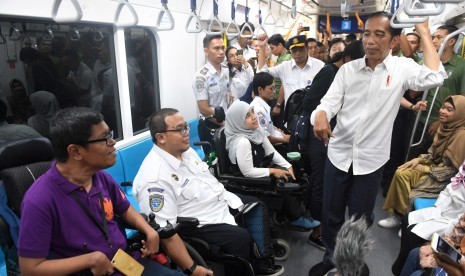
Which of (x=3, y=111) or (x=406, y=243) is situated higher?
(x=3, y=111)

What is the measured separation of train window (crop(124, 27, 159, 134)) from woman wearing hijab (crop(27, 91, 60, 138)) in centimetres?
102

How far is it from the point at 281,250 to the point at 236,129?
1.06m

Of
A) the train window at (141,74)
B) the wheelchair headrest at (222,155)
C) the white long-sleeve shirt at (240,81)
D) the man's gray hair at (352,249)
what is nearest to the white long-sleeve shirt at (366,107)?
the wheelchair headrest at (222,155)

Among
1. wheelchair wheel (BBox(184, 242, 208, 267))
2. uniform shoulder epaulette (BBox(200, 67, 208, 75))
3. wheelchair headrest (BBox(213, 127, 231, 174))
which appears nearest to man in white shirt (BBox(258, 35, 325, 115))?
uniform shoulder epaulette (BBox(200, 67, 208, 75))

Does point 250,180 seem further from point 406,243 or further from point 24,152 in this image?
point 24,152

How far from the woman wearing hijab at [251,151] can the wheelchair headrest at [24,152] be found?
1.30 metres

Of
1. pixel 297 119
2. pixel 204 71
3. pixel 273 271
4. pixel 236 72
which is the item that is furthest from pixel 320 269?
pixel 236 72

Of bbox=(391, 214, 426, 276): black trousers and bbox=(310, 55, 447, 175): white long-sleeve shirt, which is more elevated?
bbox=(310, 55, 447, 175): white long-sleeve shirt

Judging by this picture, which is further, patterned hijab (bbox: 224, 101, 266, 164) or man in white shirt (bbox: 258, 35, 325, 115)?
man in white shirt (bbox: 258, 35, 325, 115)

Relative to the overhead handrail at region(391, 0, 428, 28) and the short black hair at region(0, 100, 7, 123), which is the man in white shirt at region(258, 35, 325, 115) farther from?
the short black hair at region(0, 100, 7, 123)

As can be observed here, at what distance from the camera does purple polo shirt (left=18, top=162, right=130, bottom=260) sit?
1.34m

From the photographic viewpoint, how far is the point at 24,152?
1.68 metres

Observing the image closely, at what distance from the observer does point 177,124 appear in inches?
81.7

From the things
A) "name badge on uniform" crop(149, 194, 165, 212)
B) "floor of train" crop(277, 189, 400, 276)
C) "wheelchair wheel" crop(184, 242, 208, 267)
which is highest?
"name badge on uniform" crop(149, 194, 165, 212)
